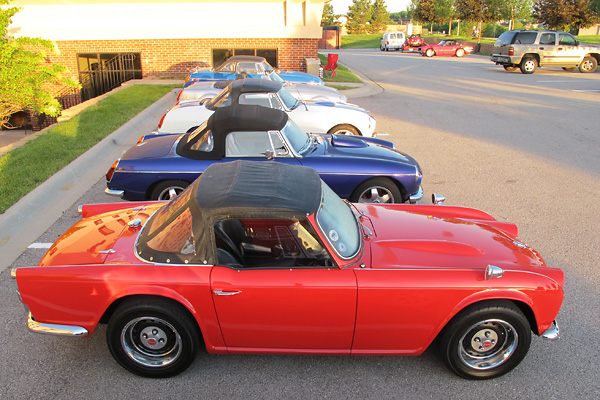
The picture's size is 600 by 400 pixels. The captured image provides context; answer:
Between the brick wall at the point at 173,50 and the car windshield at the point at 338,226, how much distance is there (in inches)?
642

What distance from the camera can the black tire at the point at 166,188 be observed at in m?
5.75

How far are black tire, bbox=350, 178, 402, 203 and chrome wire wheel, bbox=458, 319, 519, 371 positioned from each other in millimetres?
2630

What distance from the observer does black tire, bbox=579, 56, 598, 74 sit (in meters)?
22.7

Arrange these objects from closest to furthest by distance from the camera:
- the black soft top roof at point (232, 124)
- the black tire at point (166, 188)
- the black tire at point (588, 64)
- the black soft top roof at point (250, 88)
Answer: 1. the black soft top roof at point (232, 124)
2. the black tire at point (166, 188)
3. the black soft top roof at point (250, 88)
4. the black tire at point (588, 64)

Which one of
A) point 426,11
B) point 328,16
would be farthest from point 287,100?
point 328,16

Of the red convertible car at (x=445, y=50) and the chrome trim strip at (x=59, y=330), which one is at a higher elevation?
the red convertible car at (x=445, y=50)

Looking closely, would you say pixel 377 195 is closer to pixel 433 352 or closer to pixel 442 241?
pixel 442 241

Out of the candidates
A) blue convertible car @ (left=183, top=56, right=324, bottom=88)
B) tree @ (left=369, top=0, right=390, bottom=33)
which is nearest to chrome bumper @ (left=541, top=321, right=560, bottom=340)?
blue convertible car @ (left=183, top=56, right=324, bottom=88)

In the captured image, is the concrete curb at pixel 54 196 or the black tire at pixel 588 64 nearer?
the concrete curb at pixel 54 196

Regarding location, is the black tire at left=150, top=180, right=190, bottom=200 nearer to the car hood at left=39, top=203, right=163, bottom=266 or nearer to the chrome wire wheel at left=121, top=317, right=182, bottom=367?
the car hood at left=39, top=203, right=163, bottom=266

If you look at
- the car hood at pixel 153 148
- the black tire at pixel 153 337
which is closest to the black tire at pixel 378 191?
the car hood at pixel 153 148

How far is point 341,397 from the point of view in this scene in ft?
10.7

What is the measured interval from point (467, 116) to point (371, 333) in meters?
10.8

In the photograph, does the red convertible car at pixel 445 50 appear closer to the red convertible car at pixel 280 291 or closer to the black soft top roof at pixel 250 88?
the black soft top roof at pixel 250 88
